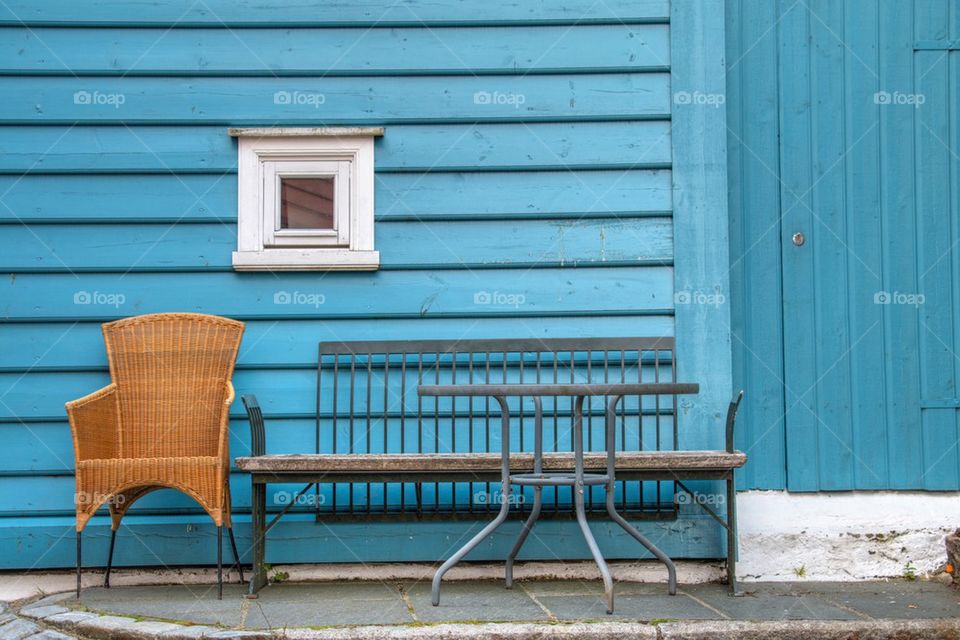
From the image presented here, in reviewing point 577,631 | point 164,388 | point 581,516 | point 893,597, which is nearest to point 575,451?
point 581,516

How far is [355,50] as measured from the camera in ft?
14.8

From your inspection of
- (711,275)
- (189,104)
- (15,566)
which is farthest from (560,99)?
(15,566)

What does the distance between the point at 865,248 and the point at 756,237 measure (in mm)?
469

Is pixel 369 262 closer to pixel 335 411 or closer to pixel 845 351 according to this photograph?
pixel 335 411

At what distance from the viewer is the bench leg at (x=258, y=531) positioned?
395cm

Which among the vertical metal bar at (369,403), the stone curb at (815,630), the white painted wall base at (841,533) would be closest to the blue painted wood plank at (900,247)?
the white painted wall base at (841,533)

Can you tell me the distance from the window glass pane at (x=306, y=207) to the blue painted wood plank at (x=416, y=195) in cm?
20

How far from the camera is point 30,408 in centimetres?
436

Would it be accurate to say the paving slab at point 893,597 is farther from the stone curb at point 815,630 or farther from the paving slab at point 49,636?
the paving slab at point 49,636

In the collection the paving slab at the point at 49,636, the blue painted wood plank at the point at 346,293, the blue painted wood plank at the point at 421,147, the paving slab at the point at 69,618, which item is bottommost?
the paving slab at the point at 49,636

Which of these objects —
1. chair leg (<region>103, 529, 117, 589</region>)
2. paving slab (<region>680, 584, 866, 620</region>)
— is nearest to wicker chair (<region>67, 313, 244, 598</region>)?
chair leg (<region>103, 529, 117, 589</region>)

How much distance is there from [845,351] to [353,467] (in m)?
2.14

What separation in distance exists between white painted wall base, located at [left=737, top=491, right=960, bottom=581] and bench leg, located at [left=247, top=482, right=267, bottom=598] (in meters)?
1.94

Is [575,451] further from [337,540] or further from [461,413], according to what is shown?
[337,540]
